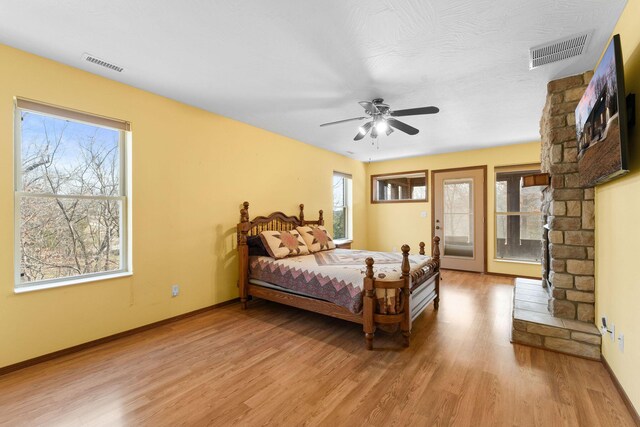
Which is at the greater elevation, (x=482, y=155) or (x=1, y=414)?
(x=482, y=155)

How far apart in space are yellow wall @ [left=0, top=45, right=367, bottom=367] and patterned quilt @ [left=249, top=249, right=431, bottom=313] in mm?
775

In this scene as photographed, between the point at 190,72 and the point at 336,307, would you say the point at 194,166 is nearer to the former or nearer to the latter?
the point at 190,72

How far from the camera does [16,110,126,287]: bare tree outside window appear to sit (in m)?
2.30

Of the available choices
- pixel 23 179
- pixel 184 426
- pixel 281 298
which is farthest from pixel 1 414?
pixel 281 298

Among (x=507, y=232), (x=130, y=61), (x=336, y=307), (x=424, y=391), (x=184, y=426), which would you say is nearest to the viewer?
(x=184, y=426)

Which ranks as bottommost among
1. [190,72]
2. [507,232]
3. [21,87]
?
[507,232]

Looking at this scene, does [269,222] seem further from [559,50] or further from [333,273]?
[559,50]

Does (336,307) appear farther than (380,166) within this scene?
No

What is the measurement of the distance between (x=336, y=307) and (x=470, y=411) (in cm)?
135

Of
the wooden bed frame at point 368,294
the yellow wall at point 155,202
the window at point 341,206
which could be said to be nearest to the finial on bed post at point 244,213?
the wooden bed frame at point 368,294

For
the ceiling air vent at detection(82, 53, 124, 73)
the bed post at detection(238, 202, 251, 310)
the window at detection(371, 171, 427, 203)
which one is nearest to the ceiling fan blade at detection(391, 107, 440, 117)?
the bed post at detection(238, 202, 251, 310)

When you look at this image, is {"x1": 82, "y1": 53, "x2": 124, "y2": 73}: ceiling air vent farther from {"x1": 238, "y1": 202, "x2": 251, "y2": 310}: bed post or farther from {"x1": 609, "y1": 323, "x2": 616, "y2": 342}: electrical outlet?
{"x1": 609, "y1": 323, "x2": 616, "y2": 342}: electrical outlet

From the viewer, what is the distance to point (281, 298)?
3.29 m

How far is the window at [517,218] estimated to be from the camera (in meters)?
4.91
